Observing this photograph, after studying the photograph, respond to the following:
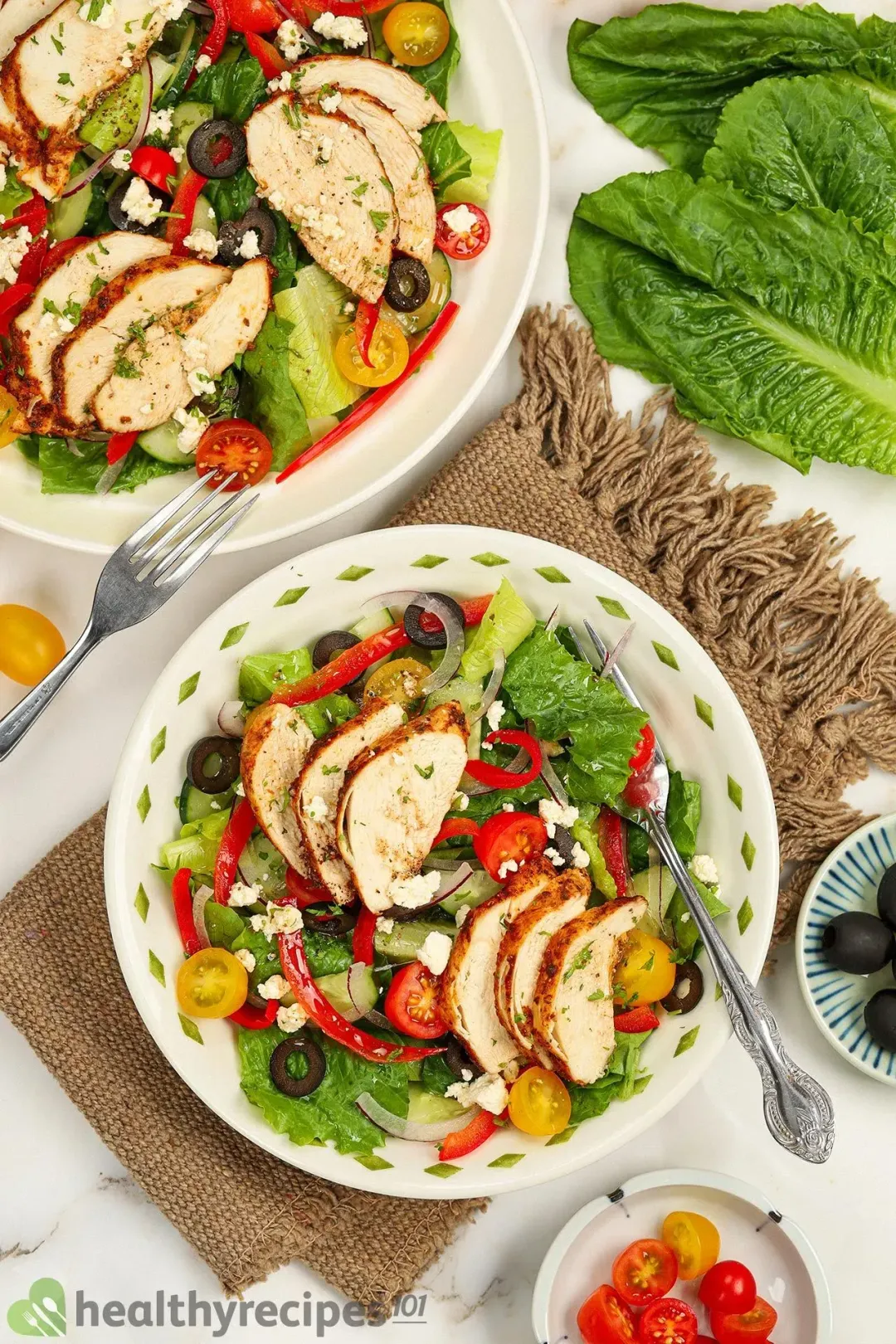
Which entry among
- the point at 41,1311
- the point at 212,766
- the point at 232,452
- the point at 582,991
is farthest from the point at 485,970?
the point at 41,1311

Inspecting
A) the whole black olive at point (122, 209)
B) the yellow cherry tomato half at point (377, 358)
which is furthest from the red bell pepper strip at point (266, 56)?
the yellow cherry tomato half at point (377, 358)

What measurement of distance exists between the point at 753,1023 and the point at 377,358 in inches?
83.5

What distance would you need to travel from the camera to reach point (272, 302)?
10.6ft

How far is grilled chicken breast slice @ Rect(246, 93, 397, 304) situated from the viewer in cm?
313

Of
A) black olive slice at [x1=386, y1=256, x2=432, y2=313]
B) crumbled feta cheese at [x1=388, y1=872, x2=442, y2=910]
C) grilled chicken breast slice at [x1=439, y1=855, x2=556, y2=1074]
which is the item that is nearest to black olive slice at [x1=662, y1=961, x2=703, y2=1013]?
grilled chicken breast slice at [x1=439, y1=855, x2=556, y2=1074]

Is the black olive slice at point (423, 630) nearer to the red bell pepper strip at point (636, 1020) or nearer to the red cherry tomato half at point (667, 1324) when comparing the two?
the red bell pepper strip at point (636, 1020)

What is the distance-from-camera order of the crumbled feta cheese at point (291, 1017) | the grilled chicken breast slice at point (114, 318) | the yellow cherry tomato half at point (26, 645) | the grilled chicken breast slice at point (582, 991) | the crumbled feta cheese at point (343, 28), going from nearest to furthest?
the grilled chicken breast slice at point (582, 991), the crumbled feta cheese at point (291, 1017), the grilled chicken breast slice at point (114, 318), the crumbled feta cheese at point (343, 28), the yellow cherry tomato half at point (26, 645)

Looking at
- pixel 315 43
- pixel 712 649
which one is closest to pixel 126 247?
pixel 315 43

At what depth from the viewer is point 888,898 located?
325 centimetres

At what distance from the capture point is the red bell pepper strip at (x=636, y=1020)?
3.07 metres

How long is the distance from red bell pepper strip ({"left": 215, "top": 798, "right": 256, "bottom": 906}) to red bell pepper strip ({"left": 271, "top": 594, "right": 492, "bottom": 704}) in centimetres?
34

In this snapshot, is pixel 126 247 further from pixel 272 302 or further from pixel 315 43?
pixel 315 43

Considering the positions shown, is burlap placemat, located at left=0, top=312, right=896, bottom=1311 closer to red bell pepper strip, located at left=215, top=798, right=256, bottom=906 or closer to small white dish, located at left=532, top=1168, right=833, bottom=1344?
small white dish, located at left=532, top=1168, right=833, bottom=1344

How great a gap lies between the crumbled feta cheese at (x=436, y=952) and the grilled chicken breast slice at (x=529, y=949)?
5.9 inches
